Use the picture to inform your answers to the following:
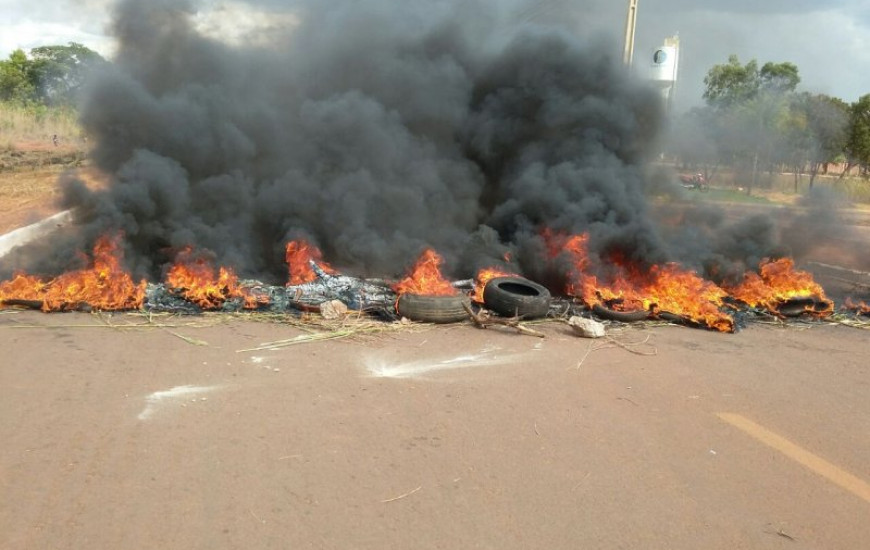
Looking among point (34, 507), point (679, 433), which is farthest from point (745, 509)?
point (34, 507)

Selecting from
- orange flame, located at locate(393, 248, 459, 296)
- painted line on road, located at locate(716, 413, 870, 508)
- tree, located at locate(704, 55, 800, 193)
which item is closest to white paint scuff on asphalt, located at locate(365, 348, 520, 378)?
orange flame, located at locate(393, 248, 459, 296)

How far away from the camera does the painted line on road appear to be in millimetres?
4211

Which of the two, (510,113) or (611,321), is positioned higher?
(510,113)

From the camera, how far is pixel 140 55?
41.3ft

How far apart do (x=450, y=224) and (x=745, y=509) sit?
942 centimetres

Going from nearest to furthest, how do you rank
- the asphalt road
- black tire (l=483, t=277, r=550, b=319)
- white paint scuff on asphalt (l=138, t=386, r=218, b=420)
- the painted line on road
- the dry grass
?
the asphalt road
the painted line on road
white paint scuff on asphalt (l=138, t=386, r=218, b=420)
black tire (l=483, t=277, r=550, b=319)
the dry grass

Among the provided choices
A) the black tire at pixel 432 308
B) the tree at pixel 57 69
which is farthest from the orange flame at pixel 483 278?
the tree at pixel 57 69

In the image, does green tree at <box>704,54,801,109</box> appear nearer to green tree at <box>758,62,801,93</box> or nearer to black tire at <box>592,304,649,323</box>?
green tree at <box>758,62,801,93</box>

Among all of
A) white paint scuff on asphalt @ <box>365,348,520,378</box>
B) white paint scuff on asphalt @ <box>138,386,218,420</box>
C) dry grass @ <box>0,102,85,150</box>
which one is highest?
dry grass @ <box>0,102,85,150</box>

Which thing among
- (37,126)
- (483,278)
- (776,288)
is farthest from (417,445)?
(37,126)

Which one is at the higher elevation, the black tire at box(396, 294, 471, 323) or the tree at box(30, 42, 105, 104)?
the tree at box(30, 42, 105, 104)

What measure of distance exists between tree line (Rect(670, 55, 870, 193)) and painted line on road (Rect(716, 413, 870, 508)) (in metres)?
15.2

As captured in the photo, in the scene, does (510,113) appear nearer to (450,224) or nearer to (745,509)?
(450,224)

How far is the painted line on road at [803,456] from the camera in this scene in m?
4.21
